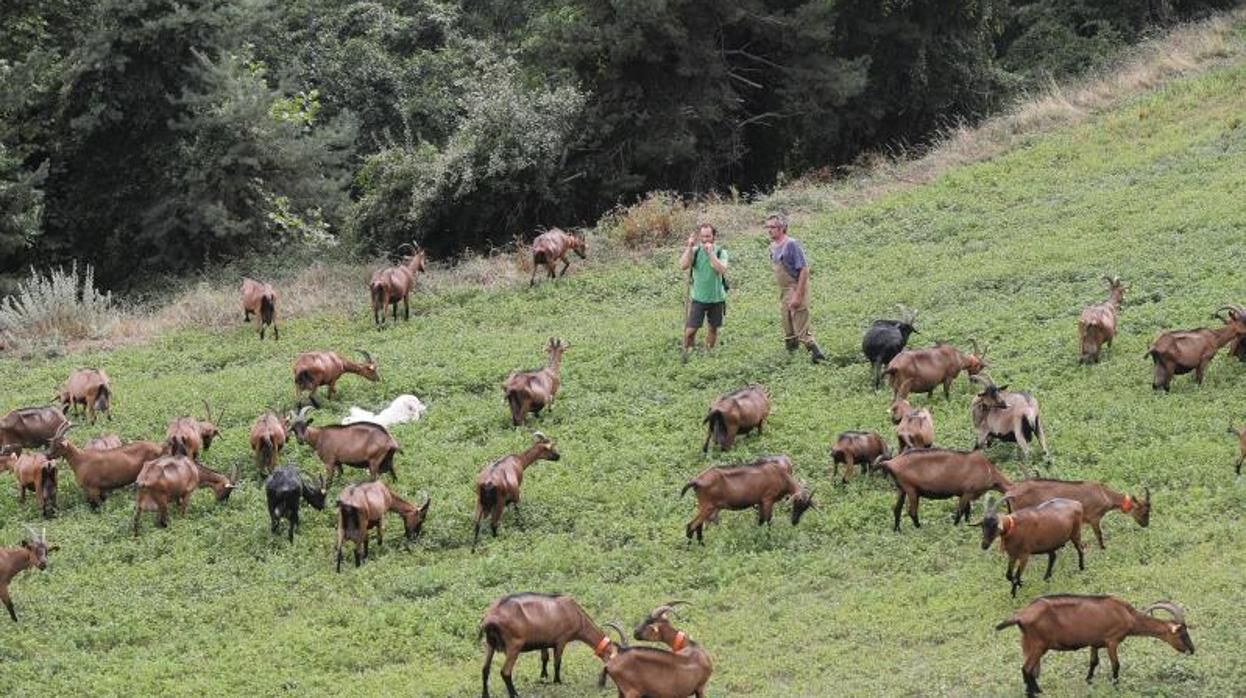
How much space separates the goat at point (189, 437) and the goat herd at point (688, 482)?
0.09ft

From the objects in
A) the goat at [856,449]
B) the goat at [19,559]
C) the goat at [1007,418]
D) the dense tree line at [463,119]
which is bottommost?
the goat at [19,559]

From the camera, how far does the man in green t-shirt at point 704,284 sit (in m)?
21.1

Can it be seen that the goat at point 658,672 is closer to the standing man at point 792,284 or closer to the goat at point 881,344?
the goat at point 881,344

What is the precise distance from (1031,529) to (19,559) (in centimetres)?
932

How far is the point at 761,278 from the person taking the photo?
A: 26.5 metres

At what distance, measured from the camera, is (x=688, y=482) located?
16.5 metres

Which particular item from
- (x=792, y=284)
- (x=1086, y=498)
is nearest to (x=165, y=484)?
(x=792, y=284)

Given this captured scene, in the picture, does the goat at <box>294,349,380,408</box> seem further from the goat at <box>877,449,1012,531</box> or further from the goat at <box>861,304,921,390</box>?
the goat at <box>877,449,1012,531</box>

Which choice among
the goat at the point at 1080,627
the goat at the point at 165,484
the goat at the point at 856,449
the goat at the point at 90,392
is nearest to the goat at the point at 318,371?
the goat at the point at 90,392

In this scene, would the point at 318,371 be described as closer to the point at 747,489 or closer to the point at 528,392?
the point at 528,392

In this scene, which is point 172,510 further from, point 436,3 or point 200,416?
point 436,3

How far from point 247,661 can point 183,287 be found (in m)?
19.8

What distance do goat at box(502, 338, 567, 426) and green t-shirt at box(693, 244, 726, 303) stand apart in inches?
96.9

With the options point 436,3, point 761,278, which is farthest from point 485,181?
point 436,3
